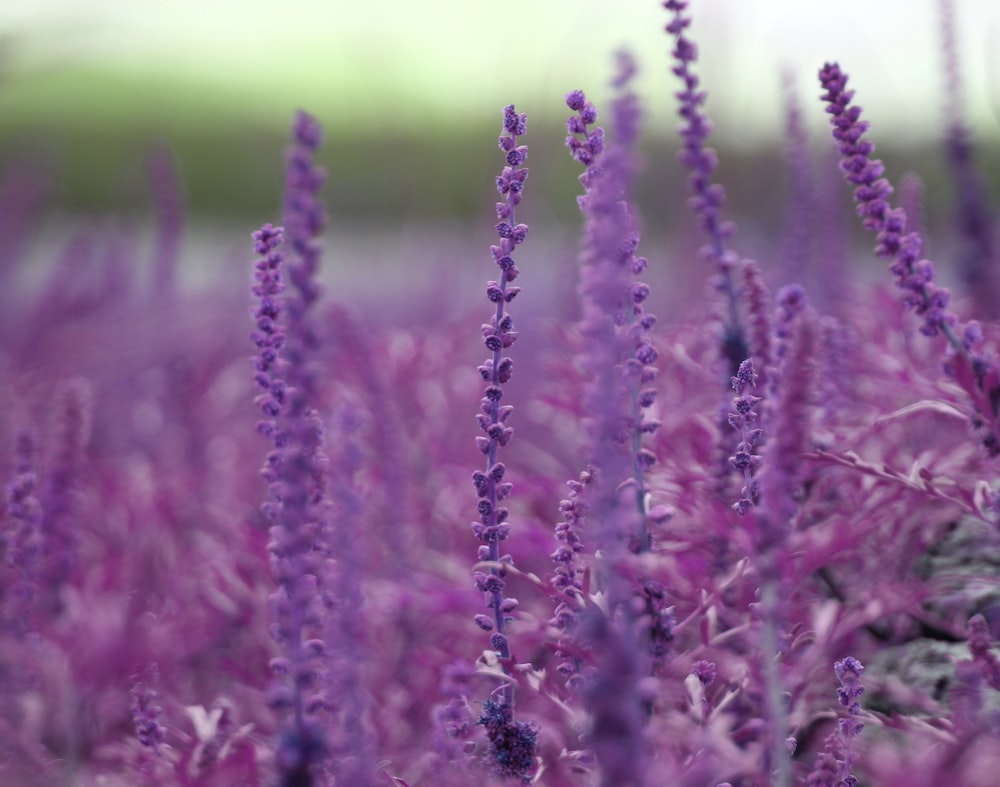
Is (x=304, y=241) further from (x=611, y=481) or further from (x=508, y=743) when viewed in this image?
(x=508, y=743)

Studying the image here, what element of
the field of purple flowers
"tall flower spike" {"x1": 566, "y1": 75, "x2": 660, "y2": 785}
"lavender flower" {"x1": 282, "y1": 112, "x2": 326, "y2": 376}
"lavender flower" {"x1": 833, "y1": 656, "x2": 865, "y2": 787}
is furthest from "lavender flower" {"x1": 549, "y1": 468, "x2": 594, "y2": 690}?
"lavender flower" {"x1": 282, "y1": 112, "x2": 326, "y2": 376}

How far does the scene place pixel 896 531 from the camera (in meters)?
1.47

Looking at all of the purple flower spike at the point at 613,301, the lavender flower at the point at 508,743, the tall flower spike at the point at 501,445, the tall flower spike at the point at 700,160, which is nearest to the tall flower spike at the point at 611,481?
the purple flower spike at the point at 613,301

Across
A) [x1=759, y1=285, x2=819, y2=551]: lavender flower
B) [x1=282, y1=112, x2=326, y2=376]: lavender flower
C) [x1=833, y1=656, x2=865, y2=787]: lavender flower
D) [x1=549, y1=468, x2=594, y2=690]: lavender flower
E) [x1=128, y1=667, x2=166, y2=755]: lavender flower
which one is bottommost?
[x1=128, y1=667, x2=166, y2=755]: lavender flower

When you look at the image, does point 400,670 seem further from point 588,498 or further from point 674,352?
point 588,498

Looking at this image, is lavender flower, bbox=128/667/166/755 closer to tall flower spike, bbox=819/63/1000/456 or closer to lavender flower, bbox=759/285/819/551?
lavender flower, bbox=759/285/819/551

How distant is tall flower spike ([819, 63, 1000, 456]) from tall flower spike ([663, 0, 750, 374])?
0.17 meters

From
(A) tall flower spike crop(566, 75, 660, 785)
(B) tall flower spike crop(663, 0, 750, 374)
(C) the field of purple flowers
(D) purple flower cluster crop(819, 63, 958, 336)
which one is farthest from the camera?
(B) tall flower spike crop(663, 0, 750, 374)

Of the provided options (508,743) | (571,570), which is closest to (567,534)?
(571,570)

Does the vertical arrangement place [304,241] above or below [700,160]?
below

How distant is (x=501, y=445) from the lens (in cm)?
107

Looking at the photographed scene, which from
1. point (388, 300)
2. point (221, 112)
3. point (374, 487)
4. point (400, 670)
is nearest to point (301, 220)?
point (400, 670)

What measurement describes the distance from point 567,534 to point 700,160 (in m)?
0.50

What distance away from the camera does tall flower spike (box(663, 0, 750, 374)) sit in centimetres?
124
